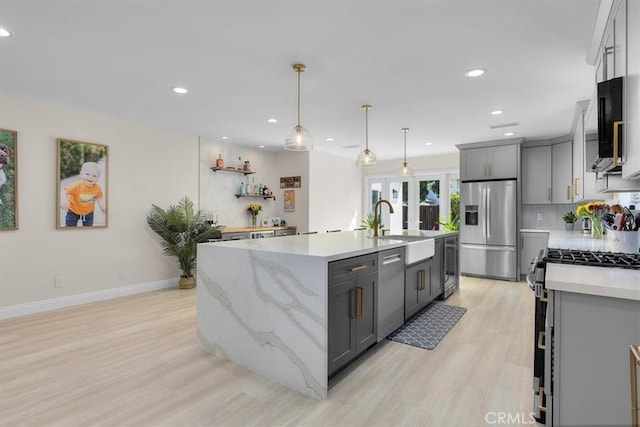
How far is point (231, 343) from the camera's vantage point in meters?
2.61

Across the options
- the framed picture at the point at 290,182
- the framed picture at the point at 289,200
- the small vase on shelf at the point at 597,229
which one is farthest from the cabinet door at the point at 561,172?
the framed picture at the point at 289,200

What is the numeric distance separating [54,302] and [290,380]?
3459mm

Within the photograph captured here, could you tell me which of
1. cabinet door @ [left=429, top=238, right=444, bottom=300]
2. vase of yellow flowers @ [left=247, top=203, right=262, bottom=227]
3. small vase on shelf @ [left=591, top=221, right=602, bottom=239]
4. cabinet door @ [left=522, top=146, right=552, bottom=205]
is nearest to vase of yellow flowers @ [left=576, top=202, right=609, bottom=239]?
small vase on shelf @ [left=591, top=221, right=602, bottom=239]

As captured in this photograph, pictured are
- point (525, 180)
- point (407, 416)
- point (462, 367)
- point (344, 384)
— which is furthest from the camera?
point (525, 180)

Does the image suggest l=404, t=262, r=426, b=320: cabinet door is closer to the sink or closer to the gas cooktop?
the sink

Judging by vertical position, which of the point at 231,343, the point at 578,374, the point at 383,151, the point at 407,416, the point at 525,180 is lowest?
the point at 407,416

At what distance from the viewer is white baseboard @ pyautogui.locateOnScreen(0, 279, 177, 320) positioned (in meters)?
3.74

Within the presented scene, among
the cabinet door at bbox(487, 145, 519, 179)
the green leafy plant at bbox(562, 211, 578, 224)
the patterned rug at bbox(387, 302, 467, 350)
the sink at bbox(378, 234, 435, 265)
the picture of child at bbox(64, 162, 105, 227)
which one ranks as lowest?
the patterned rug at bbox(387, 302, 467, 350)

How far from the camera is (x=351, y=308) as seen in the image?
2406 millimetres

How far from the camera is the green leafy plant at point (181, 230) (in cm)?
493

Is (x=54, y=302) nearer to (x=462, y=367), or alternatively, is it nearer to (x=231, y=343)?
(x=231, y=343)

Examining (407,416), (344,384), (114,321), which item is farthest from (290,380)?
(114,321)

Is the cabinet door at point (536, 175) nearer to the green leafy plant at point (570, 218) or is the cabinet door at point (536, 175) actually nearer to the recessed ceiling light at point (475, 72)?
the green leafy plant at point (570, 218)

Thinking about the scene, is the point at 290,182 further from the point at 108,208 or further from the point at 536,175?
the point at 536,175
